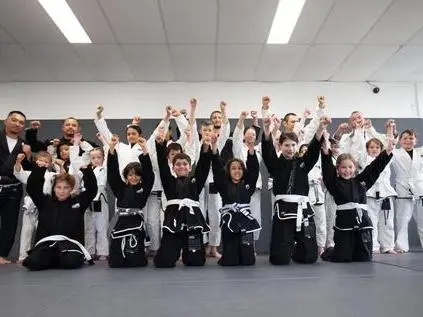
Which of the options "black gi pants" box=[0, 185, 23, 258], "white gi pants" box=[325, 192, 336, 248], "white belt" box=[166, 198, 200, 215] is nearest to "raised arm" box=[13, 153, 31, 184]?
"black gi pants" box=[0, 185, 23, 258]

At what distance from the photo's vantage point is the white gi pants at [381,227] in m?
5.08

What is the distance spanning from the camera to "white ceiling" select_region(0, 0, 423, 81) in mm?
5094

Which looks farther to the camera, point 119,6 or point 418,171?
point 418,171

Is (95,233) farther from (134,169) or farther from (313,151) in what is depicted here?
(313,151)

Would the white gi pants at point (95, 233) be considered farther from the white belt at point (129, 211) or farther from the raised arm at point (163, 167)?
the raised arm at point (163, 167)

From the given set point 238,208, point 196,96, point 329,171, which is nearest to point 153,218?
point 238,208

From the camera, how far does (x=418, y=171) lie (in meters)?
5.43

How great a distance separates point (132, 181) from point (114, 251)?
0.74m

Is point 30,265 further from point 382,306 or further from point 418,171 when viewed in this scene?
point 418,171

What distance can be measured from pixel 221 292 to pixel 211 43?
4553mm

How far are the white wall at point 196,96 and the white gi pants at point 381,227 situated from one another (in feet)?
9.77

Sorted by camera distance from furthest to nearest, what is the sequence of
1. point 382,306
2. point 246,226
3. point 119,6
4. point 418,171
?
point 418,171, point 119,6, point 246,226, point 382,306

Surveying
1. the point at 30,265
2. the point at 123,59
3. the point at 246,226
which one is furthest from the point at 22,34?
the point at 246,226

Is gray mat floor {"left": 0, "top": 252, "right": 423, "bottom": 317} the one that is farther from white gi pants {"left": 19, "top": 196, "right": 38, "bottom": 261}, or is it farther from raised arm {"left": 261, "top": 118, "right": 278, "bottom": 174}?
white gi pants {"left": 19, "top": 196, "right": 38, "bottom": 261}
